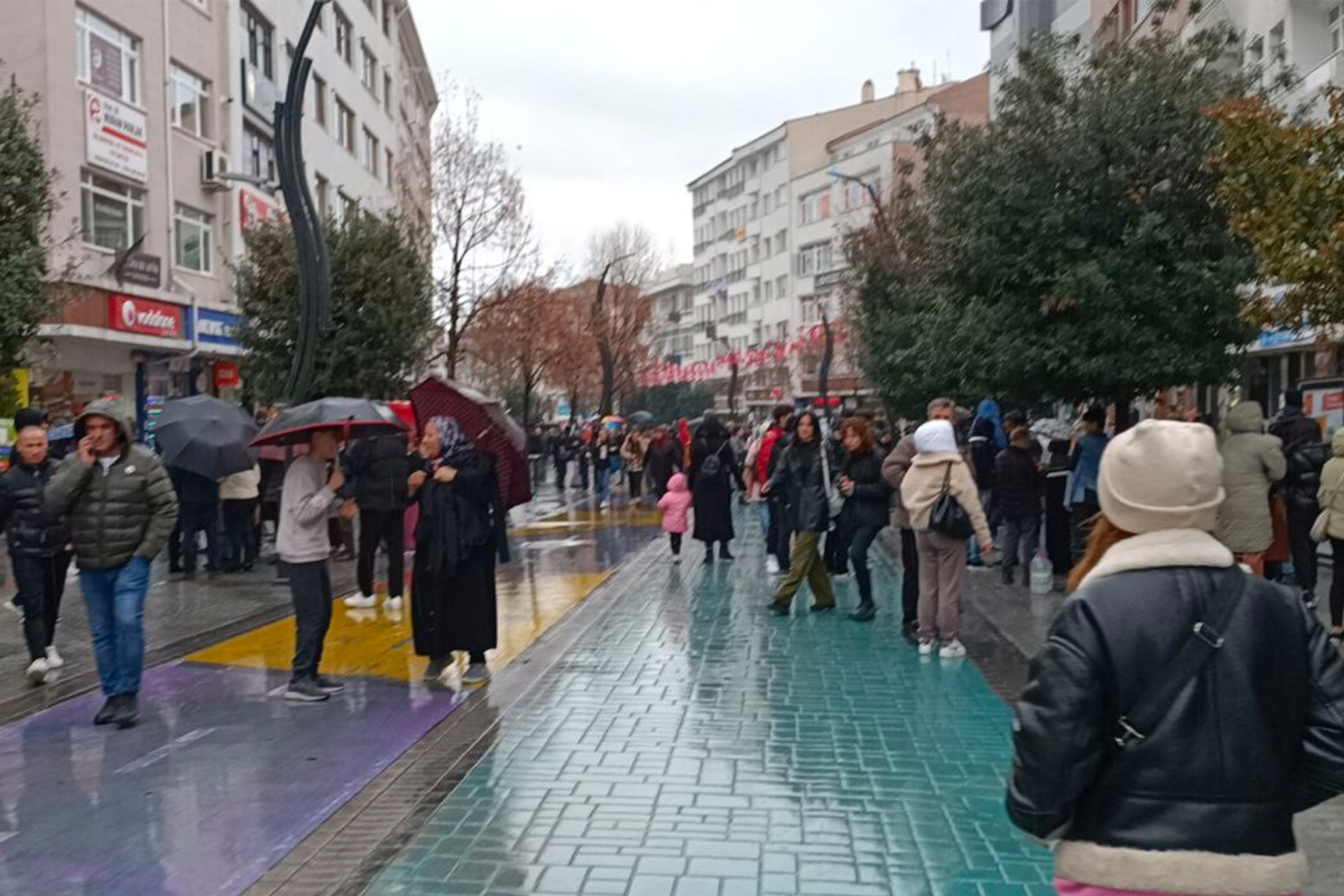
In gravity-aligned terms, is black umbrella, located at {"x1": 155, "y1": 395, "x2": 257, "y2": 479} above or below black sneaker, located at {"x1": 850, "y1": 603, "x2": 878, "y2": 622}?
above

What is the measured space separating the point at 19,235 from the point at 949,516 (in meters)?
9.38

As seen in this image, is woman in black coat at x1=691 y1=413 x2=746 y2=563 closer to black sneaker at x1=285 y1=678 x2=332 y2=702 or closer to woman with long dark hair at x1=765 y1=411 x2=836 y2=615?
woman with long dark hair at x1=765 y1=411 x2=836 y2=615

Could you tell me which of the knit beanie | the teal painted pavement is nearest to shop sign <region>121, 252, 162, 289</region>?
the teal painted pavement

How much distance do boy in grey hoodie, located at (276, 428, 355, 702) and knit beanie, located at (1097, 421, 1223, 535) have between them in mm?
6541

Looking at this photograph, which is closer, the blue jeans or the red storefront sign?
the blue jeans

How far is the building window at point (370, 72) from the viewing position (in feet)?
152

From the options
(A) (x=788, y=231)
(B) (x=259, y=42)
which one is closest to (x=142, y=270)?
(B) (x=259, y=42)

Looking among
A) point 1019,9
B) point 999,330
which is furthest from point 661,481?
point 1019,9

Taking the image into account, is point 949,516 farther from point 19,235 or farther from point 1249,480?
point 19,235

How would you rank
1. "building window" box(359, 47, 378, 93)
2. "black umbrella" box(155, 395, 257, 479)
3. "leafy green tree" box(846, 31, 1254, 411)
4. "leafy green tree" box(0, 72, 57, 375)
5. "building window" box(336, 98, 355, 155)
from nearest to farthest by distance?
"black umbrella" box(155, 395, 257, 479), "leafy green tree" box(0, 72, 57, 375), "leafy green tree" box(846, 31, 1254, 411), "building window" box(336, 98, 355, 155), "building window" box(359, 47, 378, 93)

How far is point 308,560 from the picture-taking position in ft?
28.6

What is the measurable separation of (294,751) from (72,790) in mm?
1135

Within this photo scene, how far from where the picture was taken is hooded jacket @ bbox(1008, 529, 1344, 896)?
2.66 metres

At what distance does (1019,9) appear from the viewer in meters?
44.8
